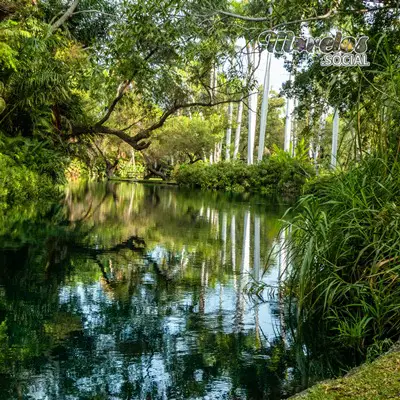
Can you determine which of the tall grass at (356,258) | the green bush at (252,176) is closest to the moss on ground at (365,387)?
the tall grass at (356,258)

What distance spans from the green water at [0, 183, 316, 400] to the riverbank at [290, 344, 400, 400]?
1.15 meters

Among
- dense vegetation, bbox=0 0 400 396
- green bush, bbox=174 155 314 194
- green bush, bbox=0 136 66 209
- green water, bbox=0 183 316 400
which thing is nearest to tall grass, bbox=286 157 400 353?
dense vegetation, bbox=0 0 400 396

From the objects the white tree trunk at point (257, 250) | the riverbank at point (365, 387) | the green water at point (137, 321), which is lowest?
the green water at point (137, 321)

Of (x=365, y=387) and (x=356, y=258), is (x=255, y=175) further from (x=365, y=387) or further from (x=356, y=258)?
(x=365, y=387)

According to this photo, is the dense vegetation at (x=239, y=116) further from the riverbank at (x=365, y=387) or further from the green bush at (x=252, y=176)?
the riverbank at (x=365, y=387)

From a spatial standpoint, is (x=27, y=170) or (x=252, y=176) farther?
(x=252, y=176)

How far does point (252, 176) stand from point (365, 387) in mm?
29286

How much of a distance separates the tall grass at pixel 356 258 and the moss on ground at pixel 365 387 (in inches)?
63.8

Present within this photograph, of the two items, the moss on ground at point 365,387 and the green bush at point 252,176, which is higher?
the green bush at point 252,176

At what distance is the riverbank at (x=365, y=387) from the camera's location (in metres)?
2.39

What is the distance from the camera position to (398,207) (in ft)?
15.9

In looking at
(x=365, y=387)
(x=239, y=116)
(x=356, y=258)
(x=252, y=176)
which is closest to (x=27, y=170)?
(x=356, y=258)

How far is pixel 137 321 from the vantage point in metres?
5.33

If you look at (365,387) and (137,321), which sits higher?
(365,387)
